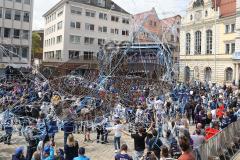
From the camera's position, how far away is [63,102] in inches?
815

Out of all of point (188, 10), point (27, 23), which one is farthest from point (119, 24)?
point (27, 23)

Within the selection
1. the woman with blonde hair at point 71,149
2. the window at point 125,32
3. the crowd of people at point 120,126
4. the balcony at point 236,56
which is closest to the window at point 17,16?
the window at point 125,32

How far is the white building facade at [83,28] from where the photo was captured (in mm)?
65312

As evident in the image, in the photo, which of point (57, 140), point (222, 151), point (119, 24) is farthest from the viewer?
point (119, 24)

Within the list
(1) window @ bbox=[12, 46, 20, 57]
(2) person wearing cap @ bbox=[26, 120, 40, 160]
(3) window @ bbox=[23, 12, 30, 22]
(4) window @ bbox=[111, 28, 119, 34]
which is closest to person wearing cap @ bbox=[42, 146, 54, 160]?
(2) person wearing cap @ bbox=[26, 120, 40, 160]

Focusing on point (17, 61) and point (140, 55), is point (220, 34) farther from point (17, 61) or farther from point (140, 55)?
point (17, 61)

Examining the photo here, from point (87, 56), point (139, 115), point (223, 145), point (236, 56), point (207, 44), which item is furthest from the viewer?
point (87, 56)

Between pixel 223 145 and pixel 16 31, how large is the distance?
147 feet

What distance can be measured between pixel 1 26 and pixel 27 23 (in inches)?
170

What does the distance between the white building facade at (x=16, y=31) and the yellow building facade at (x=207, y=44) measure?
25630 millimetres

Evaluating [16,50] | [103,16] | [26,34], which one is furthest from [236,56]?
[16,50]

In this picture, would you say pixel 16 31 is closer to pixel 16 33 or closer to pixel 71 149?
pixel 16 33

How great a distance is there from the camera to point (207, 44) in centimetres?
5822

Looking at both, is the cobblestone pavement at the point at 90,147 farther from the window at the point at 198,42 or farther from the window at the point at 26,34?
→ the window at the point at 198,42
